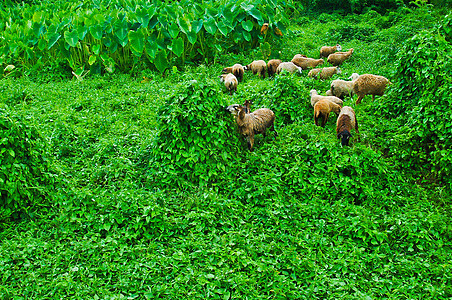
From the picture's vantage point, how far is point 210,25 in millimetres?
8609

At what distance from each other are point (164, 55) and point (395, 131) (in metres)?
5.10

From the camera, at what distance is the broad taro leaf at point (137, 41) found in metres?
7.88

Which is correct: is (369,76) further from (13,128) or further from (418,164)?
(13,128)

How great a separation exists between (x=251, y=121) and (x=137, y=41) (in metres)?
4.18

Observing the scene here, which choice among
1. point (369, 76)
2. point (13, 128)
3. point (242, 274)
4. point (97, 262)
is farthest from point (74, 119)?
point (369, 76)

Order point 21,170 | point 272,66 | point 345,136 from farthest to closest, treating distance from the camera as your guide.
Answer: point 272,66
point 345,136
point 21,170

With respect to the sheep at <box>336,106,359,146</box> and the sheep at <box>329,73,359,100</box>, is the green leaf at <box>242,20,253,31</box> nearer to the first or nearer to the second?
the sheep at <box>329,73,359,100</box>

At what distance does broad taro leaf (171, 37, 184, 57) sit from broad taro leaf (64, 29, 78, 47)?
2081 mm

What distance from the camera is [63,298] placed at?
3107 mm

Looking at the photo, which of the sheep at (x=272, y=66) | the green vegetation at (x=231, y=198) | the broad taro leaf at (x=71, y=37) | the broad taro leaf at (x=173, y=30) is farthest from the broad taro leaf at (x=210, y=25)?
the green vegetation at (x=231, y=198)

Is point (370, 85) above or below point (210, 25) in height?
below

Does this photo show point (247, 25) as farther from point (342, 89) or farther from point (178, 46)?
point (342, 89)

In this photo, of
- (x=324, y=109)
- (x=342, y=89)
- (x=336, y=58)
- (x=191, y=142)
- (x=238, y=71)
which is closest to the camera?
(x=191, y=142)

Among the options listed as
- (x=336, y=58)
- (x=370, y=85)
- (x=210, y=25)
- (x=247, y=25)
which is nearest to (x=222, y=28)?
(x=210, y=25)
